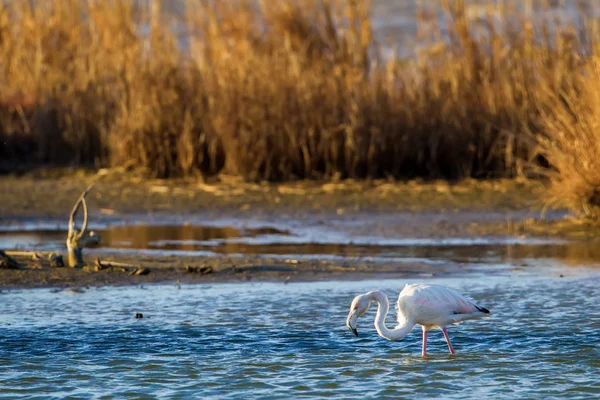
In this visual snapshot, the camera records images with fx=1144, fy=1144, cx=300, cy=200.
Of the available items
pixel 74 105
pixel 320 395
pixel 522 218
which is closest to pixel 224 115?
pixel 74 105

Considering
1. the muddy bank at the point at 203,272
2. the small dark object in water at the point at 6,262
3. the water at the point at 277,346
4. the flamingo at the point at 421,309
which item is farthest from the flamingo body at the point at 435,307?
the small dark object in water at the point at 6,262

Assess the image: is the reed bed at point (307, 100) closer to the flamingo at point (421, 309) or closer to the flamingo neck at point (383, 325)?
the flamingo at point (421, 309)

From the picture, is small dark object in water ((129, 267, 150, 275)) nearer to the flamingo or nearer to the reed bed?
the flamingo

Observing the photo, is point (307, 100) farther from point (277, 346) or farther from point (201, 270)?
point (277, 346)

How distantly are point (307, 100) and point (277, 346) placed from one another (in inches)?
307

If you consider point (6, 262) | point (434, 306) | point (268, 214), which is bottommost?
point (434, 306)

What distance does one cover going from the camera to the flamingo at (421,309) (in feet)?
20.7

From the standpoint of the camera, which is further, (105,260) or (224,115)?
(224,115)

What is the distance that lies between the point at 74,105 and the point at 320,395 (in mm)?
10683

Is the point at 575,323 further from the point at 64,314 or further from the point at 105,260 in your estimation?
the point at 105,260

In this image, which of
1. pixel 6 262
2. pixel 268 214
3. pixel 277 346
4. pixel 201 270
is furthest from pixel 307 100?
pixel 277 346

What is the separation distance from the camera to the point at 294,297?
308 inches

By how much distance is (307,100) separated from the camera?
13992 millimetres

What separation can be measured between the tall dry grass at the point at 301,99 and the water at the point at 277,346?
5814 mm
